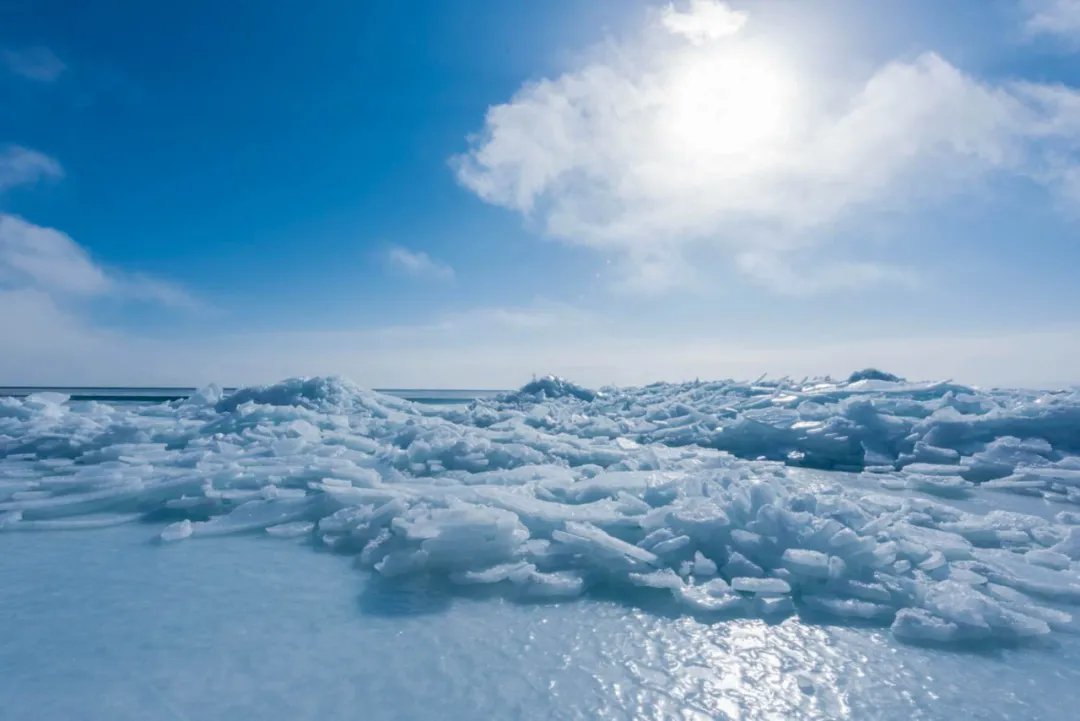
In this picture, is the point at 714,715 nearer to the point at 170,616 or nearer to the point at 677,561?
the point at 677,561

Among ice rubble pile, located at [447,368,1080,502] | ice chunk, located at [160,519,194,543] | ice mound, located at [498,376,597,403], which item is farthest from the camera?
ice mound, located at [498,376,597,403]

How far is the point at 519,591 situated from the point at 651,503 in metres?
1.24

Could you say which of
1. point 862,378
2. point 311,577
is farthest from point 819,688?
point 862,378

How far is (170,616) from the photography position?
2352mm

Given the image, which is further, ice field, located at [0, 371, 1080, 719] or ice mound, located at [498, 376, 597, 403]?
ice mound, located at [498, 376, 597, 403]

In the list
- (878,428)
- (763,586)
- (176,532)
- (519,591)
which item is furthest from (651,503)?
(878,428)

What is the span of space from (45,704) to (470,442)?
3848 mm

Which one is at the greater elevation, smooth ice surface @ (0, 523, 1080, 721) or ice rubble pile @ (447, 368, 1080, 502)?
ice rubble pile @ (447, 368, 1080, 502)

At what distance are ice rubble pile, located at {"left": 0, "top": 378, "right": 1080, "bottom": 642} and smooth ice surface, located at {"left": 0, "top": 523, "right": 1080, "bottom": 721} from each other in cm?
22

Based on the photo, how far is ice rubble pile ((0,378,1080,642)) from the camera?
2.71 metres

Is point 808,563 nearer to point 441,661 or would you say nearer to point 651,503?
point 651,503

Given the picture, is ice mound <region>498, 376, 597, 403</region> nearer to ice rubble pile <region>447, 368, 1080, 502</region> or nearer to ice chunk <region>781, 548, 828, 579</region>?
ice rubble pile <region>447, 368, 1080, 502</region>

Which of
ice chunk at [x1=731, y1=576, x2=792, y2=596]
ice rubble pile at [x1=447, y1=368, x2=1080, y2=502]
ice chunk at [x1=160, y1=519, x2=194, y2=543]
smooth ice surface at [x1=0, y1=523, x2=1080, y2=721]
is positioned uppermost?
ice rubble pile at [x1=447, y1=368, x2=1080, y2=502]

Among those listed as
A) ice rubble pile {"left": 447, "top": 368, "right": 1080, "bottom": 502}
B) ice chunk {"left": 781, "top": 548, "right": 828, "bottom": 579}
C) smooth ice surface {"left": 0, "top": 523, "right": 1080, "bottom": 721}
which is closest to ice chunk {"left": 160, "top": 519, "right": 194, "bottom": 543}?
smooth ice surface {"left": 0, "top": 523, "right": 1080, "bottom": 721}
